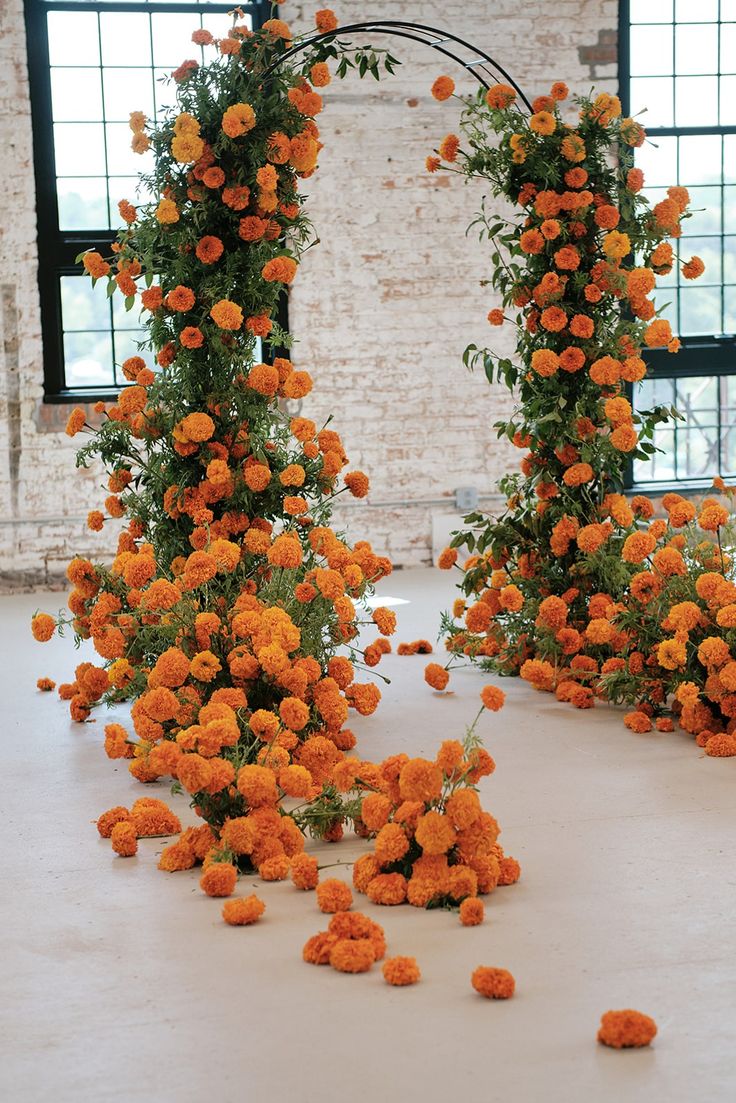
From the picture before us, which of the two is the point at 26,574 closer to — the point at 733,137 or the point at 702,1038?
the point at 733,137

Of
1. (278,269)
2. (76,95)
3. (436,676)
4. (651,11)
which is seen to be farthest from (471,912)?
(651,11)

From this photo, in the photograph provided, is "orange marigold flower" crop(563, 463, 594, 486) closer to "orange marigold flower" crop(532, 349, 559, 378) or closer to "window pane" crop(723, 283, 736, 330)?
"orange marigold flower" crop(532, 349, 559, 378)

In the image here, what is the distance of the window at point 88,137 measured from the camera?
311 inches

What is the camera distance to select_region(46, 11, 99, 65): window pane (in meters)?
7.95

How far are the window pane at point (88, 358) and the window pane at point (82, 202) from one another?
660 mm

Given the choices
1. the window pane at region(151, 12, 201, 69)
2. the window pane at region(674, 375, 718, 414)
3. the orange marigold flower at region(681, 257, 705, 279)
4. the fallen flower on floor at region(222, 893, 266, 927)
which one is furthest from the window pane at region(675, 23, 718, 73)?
the fallen flower on floor at region(222, 893, 266, 927)

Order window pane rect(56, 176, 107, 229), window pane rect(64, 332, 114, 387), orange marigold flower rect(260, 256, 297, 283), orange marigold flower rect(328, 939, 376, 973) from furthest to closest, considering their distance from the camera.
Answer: window pane rect(64, 332, 114, 387)
window pane rect(56, 176, 107, 229)
orange marigold flower rect(260, 256, 297, 283)
orange marigold flower rect(328, 939, 376, 973)

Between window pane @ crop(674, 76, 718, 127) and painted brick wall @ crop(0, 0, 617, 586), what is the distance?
58 centimetres

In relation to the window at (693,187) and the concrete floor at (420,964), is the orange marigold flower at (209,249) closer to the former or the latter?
the concrete floor at (420,964)

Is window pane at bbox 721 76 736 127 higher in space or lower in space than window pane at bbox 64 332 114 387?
higher

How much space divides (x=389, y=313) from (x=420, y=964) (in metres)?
6.08

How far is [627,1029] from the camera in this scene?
86.9 inches

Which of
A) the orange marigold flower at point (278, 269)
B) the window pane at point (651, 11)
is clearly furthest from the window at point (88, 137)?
the orange marigold flower at point (278, 269)

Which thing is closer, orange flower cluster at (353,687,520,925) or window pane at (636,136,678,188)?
orange flower cluster at (353,687,520,925)
